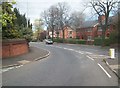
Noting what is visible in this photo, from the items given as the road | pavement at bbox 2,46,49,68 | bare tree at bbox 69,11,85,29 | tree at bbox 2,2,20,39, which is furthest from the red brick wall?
bare tree at bbox 69,11,85,29

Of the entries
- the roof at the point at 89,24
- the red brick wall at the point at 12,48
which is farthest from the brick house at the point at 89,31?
the red brick wall at the point at 12,48

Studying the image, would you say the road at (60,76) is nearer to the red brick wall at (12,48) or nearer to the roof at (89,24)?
the red brick wall at (12,48)

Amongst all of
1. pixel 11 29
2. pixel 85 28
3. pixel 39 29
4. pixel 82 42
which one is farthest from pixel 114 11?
pixel 39 29

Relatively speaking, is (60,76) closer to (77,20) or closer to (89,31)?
(89,31)

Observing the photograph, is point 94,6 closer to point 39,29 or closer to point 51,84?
point 51,84

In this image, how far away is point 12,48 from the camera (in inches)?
1233

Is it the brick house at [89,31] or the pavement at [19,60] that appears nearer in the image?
the pavement at [19,60]

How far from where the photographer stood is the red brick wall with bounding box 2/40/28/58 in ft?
97.4

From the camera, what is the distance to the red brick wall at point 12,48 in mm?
29688

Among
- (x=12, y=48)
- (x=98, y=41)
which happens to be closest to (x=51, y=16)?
(x=98, y=41)

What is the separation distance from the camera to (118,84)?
14.2 m

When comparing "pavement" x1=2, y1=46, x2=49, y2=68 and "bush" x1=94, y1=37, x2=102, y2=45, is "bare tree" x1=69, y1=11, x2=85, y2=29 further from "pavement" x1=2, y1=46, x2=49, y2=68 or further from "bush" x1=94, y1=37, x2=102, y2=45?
"pavement" x1=2, y1=46, x2=49, y2=68

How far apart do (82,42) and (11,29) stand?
4766 cm

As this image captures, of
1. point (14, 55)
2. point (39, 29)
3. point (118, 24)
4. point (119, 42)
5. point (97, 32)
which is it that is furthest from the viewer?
point (39, 29)
